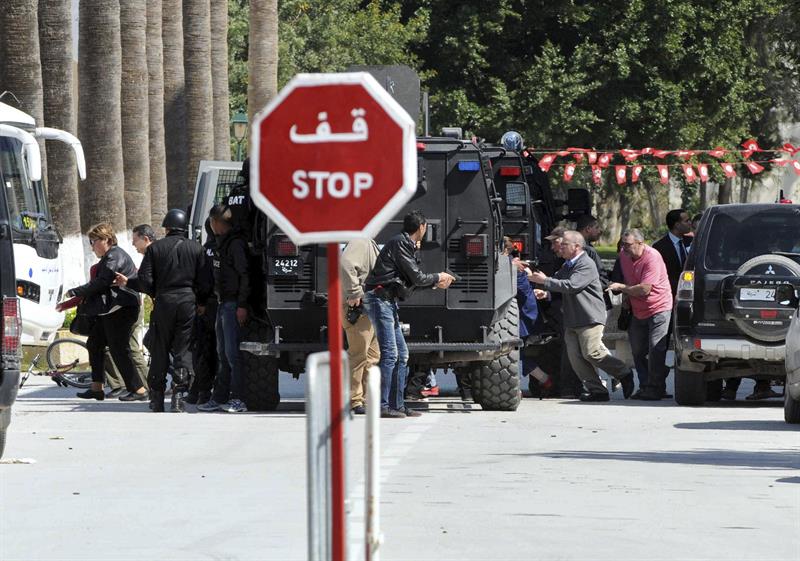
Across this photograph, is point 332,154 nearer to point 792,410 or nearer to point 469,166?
point 792,410

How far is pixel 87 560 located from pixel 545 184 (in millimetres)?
13998

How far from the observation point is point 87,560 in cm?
860

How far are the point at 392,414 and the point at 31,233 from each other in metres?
6.46

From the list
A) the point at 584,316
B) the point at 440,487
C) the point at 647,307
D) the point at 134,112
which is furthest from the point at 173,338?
the point at 134,112

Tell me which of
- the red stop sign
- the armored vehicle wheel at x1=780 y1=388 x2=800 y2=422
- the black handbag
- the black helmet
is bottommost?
the armored vehicle wheel at x1=780 y1=388 x2=800 y2=422

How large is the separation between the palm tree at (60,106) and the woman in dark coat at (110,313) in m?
8.03

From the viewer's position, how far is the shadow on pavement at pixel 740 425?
15664mm

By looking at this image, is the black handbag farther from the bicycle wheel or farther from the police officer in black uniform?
the bicycle wheel

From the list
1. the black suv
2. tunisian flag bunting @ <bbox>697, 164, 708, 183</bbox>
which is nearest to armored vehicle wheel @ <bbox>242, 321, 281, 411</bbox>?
the black suv

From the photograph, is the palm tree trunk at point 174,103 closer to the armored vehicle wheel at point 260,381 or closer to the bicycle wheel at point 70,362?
the bicycle wheel at point 70,362

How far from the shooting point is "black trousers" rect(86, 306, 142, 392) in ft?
61.7

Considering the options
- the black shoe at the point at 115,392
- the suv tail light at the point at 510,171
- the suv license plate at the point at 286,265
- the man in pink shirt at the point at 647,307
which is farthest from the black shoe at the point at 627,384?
the black shoe at the point at 115,392

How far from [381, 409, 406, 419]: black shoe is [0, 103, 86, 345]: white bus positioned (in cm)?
553

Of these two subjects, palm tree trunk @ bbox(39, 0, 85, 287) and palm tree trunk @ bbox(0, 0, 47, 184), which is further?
palm tree trunk @ bbox(39, 0, 85, 287)
